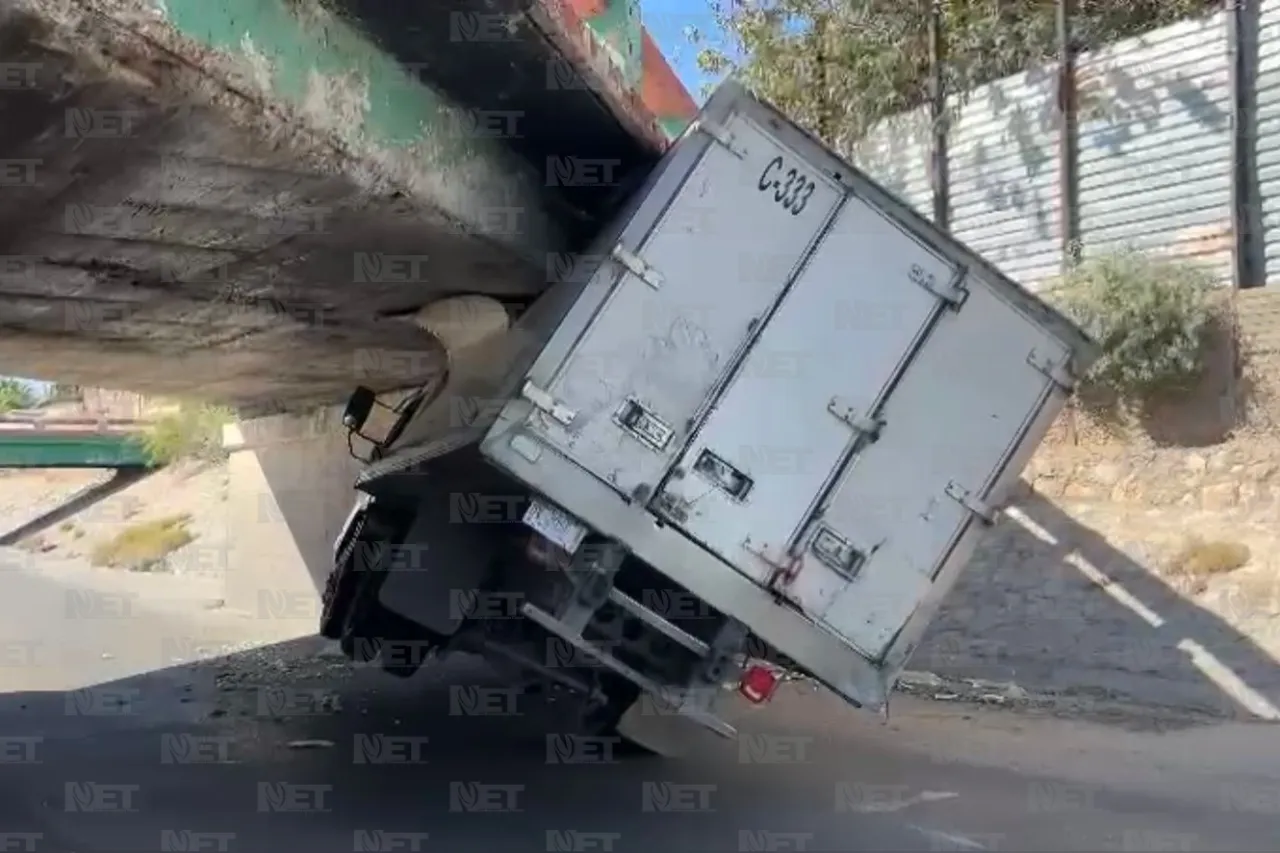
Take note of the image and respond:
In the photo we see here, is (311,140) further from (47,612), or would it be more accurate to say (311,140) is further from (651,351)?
(47,612)

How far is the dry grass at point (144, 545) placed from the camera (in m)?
33.2

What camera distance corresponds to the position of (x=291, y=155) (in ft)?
18.1

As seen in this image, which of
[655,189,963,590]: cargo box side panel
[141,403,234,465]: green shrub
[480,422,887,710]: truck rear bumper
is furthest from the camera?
[141,403,234,465]: green shrub

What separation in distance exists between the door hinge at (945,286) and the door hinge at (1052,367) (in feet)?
1.39

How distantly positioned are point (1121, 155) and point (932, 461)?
9.21m

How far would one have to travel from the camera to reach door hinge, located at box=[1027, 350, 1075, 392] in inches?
260

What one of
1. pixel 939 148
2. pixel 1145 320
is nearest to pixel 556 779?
pixel 1145 320

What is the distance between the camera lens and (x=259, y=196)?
614 centimetres

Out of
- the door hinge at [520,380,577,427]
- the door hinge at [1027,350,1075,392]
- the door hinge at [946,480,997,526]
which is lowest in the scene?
the door hinge at [520,380,577,427]

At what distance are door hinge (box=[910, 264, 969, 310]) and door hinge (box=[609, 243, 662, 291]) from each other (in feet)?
4.10

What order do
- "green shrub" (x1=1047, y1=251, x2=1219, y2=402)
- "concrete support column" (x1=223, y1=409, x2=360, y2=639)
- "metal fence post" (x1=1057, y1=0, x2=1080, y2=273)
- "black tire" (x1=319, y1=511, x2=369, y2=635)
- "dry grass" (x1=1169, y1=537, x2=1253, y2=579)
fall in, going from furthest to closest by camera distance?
"concrete support column" (x1=223, y1=409, x2=360, y2=639) < "metal fence post" (x1=1057, y1=0, x2=1080, y2=273) < "green shrub" (x1=1047, y1=251, x2=1219, y2=402) < "dry grass" (x1=1169, y1=537, x2=1253, y2=579) < "black tire" (x1=319, y1=511, x2=369, y2=635)

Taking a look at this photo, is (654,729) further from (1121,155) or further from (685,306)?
(1121,155)

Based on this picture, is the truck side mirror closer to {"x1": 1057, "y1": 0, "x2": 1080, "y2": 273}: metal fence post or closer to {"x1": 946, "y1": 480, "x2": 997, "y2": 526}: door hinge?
{"x1": 1057, "y1": 0, "x2": 1080, "y2": 273}: metal fence post

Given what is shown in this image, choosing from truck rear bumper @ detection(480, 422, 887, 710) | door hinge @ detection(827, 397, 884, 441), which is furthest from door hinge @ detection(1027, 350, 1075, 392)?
truck rear bumper @ detection(480, 422, 887, 710)
